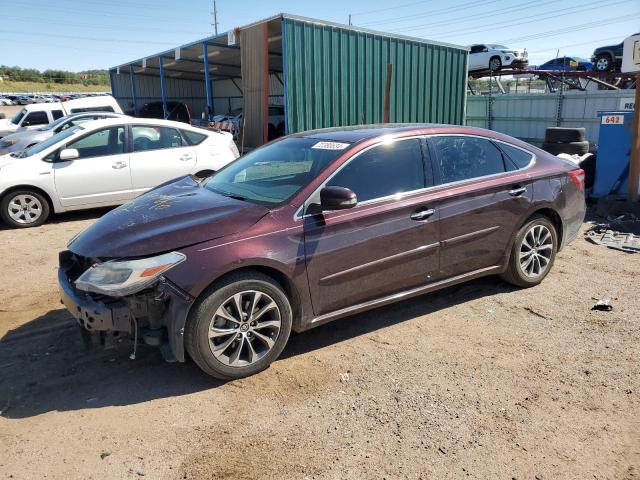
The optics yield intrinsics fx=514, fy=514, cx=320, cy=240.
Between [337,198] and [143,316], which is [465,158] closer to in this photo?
[337,198]

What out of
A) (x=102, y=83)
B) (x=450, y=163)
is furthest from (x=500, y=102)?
(x=102, y=83)

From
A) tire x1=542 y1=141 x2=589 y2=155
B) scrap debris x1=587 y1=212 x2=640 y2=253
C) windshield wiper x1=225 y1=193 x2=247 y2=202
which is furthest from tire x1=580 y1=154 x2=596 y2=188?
windshield wiper x1=225 y1=193 x2=247 y2=202

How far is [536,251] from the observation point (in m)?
4.87

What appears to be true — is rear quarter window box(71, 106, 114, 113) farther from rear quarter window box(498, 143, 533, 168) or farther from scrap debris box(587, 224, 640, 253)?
rear quarter window box(498, 143, 533, 168)

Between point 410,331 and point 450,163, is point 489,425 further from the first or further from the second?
point 450,163

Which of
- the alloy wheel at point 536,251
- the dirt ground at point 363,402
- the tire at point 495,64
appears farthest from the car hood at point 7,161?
the tire at point 495,64

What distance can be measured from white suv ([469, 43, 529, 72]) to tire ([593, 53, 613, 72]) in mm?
3730

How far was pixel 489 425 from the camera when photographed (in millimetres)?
2930

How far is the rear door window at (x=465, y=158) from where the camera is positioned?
169 inches

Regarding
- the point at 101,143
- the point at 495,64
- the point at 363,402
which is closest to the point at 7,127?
the point at 101,143

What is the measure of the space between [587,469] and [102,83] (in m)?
90.1

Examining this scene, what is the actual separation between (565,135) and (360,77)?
553 centimetres

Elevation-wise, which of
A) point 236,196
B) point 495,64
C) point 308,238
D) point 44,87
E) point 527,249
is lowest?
point 527,249

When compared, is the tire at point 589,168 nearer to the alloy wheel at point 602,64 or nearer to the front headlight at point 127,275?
the front headlight at point 127,275
